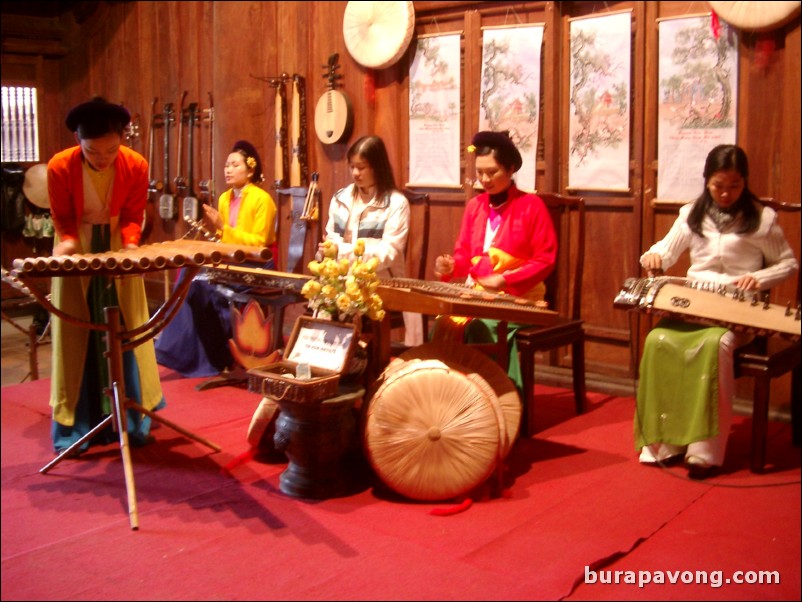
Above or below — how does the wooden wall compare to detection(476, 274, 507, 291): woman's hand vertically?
above

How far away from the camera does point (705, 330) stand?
2.86 metres

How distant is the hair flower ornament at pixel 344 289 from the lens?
2.45 metres

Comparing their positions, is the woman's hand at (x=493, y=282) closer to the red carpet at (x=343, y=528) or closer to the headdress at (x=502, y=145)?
the headdress at (x=502, y=145)

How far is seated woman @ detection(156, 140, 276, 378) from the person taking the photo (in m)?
1.62

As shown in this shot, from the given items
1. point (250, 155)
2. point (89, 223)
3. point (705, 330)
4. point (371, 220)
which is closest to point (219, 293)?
point (371, 220)

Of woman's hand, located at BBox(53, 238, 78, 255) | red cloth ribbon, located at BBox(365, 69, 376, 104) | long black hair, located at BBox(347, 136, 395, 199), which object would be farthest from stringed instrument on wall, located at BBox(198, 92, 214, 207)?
red cloth ribbon, located at BBox(365, 69, 376, 104)

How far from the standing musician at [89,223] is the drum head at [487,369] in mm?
1531

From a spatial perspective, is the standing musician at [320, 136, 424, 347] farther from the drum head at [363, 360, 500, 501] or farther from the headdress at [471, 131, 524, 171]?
the drum head at [363, 360, 500, 501]

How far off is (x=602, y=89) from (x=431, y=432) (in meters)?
1.66

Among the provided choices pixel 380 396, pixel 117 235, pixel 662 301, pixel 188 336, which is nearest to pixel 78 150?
pixel 117 235

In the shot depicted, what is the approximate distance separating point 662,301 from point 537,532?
96 centimetres

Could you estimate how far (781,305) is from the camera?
1581 mm

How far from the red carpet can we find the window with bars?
38 centimetres

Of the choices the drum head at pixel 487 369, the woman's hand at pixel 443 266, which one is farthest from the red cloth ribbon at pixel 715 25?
the drum head at pixel 487 369
